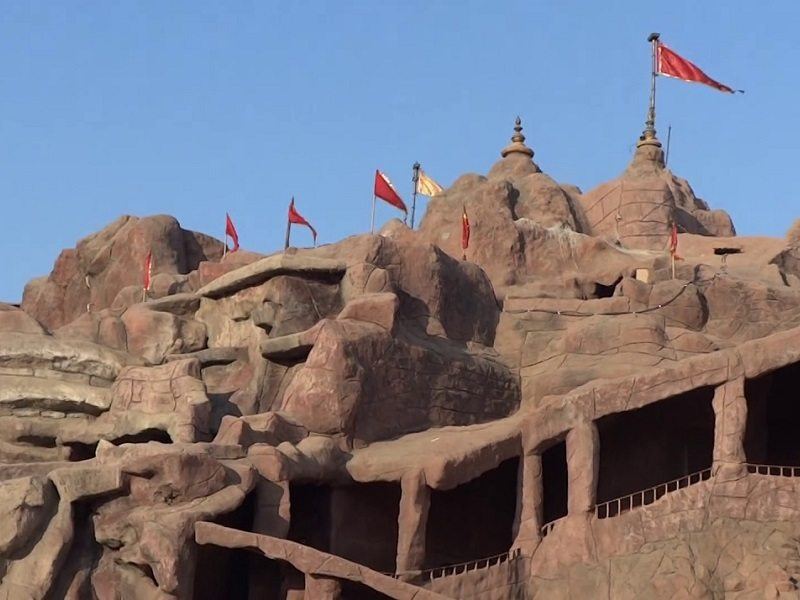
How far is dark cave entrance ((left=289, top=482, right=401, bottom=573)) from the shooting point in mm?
26766

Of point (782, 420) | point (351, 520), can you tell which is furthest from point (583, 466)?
point (782, 420)

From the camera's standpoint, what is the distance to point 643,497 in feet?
82.3

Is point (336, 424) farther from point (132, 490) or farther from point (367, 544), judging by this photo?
point (132, 490)

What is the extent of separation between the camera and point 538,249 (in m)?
37.6

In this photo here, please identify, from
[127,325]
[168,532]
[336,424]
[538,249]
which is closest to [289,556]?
[168,532]

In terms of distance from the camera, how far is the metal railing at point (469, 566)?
2567 centimetres

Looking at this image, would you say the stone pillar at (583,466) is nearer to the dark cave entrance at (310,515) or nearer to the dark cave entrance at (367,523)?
the dark cave entrance at (367,523)

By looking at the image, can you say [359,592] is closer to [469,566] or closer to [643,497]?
[469,566]

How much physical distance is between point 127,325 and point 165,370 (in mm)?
4938

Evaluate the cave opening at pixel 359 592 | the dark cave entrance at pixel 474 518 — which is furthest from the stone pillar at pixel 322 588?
the dark cave entrance at pixel 474 518

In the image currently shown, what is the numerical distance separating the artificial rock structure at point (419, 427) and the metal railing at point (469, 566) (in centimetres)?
7

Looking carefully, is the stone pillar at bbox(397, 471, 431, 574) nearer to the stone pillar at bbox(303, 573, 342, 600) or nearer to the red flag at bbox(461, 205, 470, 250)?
the stone pillar at bbox(303, 573, 342, 600)

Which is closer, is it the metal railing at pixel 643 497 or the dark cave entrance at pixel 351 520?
the metal railing at pixel 643 497

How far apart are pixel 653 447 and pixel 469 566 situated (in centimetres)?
369
